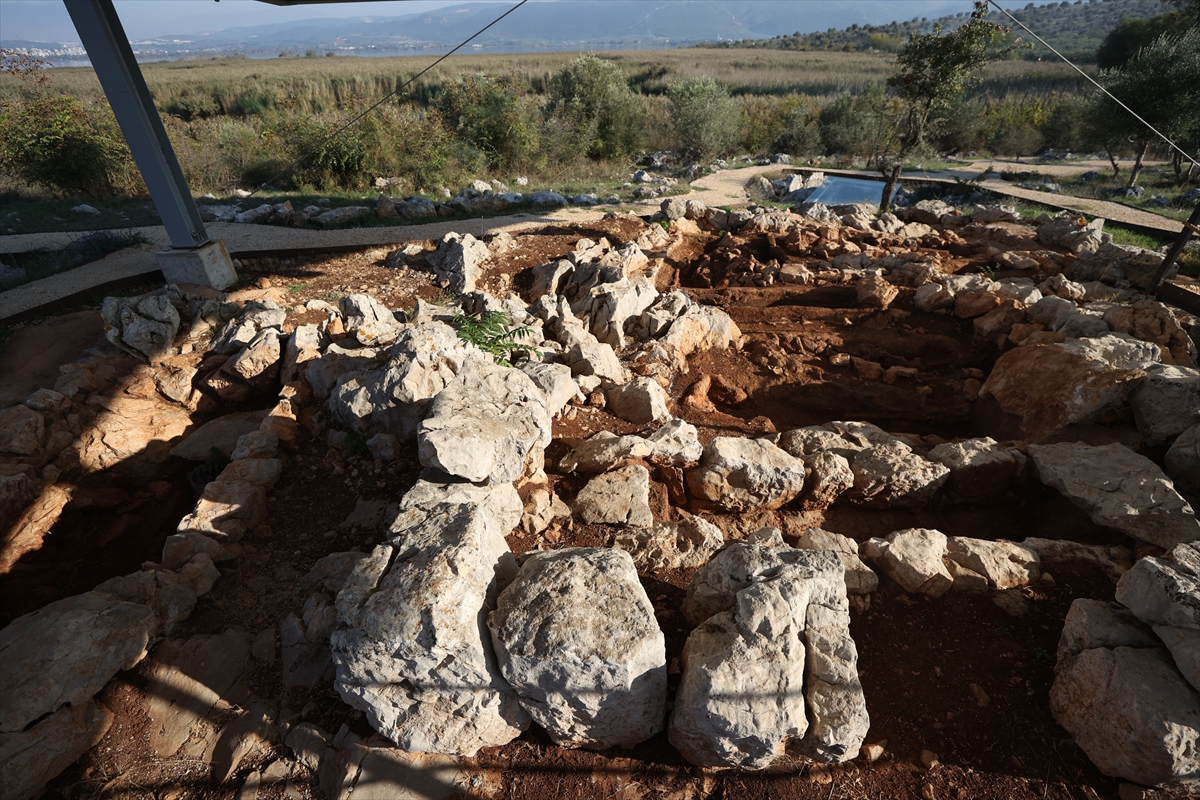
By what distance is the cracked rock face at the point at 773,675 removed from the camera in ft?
7.97

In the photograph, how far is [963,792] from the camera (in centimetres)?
255

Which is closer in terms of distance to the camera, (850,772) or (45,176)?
(850,772)

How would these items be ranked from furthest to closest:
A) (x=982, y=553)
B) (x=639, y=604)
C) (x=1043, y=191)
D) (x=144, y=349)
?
(x=1043, y=191) → (x=144, y=349) → (x=982, y=553) → (x=639, y=604)

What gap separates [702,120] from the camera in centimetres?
2236

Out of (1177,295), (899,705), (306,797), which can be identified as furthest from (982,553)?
(1177,295)

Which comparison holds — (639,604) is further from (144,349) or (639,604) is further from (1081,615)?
(144,349)

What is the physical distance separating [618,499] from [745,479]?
3.73ft

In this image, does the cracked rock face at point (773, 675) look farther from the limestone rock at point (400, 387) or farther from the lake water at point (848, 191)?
the lake water at point (848, 191)

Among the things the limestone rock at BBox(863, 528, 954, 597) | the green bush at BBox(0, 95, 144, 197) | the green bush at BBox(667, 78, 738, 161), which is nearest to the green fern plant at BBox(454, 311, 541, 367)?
the limestone rock at BBox(863, 528, 954, 597)

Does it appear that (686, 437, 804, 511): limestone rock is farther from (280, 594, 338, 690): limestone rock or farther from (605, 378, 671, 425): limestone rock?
(280, 594, 338, 690): limestone rock

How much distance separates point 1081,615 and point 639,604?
8.33 feet

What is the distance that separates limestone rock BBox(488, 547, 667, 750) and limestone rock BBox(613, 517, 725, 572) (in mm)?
953

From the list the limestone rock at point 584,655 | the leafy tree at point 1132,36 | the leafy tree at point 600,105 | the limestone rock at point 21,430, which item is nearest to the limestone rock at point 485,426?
the limestone rock at point 584,655

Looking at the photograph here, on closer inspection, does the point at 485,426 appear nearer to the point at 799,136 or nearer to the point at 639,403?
the point at 639,403
